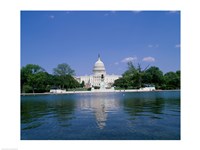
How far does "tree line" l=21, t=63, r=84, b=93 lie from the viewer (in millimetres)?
21422

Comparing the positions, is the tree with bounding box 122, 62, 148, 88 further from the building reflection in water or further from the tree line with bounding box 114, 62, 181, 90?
the building reflection in water

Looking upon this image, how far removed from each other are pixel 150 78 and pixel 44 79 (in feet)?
32.4

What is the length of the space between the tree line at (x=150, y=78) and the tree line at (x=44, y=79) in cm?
580

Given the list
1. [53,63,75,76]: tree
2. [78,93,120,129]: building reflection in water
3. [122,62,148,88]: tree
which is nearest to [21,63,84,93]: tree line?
[53,63,75,76]: tree

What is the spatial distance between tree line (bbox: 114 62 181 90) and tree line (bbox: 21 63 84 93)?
5.80 metres

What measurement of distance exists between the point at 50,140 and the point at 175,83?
71.6 feet

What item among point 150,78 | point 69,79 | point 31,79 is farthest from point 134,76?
point 31,79

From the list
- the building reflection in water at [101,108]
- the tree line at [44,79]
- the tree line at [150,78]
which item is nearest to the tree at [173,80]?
the tree line at [150,78]

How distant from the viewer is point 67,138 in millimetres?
4000
